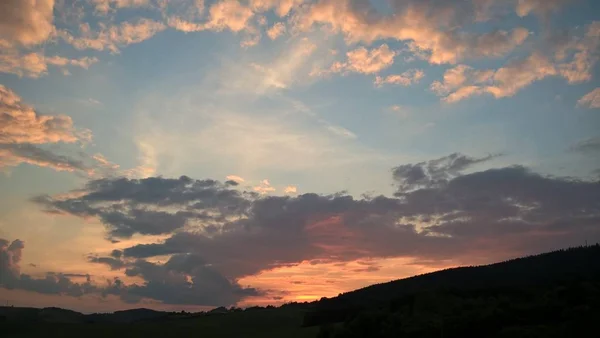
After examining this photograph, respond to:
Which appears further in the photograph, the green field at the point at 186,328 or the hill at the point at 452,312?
the green field at the point at 186,328

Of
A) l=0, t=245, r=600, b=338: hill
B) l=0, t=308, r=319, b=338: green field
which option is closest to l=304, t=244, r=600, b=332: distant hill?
l=0, t=245, r=600, b=338: hill

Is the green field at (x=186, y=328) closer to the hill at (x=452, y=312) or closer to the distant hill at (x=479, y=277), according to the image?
the hill at (x=452, y=312)

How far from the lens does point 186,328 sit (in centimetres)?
14525

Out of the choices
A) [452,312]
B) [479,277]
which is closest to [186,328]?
[479,277]

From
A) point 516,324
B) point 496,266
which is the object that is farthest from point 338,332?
point 496,266

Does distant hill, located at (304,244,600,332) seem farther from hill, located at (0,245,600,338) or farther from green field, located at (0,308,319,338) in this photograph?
green field, located at (0,308,319,338)

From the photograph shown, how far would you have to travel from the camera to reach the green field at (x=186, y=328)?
13250 centimetres

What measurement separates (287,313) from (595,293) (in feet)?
394

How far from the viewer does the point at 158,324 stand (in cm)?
15675

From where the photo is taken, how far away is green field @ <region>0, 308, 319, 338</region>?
13250cm

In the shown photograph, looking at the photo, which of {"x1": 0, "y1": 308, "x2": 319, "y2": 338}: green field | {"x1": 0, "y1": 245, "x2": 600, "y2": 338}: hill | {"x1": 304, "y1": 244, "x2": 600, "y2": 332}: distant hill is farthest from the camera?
{"x1": 304, "y1": 244, "x2": 600, "y2": 332}: distant hill

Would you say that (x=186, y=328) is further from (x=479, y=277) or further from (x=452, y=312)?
(x=452, y=312)

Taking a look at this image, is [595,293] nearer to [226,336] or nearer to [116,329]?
[226,336]

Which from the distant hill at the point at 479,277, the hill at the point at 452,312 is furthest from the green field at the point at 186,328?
the distant hill at the point at 479,277
